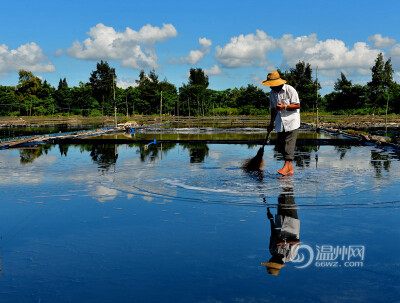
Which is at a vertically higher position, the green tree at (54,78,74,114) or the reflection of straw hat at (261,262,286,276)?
the green tree at (54,78,74,114)

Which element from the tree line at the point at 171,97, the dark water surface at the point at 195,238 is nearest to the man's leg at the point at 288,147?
the dark water surface at the point at 195,238

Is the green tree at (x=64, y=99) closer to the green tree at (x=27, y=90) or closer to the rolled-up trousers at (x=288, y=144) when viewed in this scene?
the green tree at (x=27, y=90)

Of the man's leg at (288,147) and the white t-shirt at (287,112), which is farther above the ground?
the white t-shirt at (287,112)

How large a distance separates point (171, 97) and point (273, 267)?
94857 mm

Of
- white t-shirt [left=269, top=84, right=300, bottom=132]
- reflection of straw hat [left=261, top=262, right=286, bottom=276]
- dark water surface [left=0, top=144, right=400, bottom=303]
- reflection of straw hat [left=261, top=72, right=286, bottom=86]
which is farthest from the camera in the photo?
white t-shirt [left=269, top=84, right=300, bottom=132]

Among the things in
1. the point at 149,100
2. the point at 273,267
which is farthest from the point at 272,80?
the point at 149,100

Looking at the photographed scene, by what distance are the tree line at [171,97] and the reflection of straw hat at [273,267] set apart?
80.9 meters

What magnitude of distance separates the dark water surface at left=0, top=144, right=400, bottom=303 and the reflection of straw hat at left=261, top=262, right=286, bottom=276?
5cm

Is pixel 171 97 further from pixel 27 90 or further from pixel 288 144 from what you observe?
pixel 288 144

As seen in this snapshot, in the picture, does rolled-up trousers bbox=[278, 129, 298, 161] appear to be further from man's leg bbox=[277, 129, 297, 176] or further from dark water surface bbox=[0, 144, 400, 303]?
dark water surface bbox=[0, 144, 400, 303]

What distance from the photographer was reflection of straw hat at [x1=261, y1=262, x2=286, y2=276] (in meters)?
3.68

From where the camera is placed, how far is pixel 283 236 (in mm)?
4715

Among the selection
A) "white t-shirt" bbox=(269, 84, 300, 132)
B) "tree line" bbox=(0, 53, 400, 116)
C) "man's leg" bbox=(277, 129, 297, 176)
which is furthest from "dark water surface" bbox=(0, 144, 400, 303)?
"tree line" bbox=(0, 53, 400, 116)

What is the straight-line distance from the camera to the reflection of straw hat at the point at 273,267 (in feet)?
12.1
